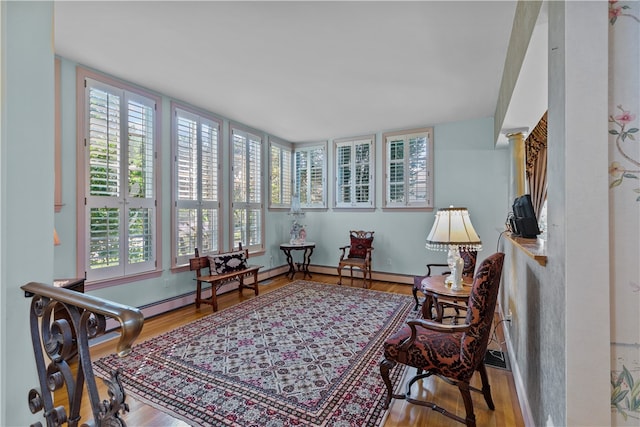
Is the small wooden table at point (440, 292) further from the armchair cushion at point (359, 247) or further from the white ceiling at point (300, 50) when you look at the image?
the armchair cushion at point (359, 247)

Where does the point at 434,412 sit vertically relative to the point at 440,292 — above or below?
below

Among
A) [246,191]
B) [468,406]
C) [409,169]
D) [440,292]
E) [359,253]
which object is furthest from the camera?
[359,253]

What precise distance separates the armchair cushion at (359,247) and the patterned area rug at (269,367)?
5.36ft

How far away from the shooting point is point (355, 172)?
5926mm

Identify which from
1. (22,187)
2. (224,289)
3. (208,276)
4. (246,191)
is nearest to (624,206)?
(22,187)

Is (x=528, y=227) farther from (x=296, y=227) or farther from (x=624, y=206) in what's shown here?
(x=296, y=227)

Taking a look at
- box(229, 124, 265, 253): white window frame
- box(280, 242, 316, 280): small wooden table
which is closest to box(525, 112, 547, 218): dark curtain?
box(280, 242, 316, 280): small wooden table

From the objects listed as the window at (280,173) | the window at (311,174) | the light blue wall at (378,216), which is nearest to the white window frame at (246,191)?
the light blue wall at (378,216)

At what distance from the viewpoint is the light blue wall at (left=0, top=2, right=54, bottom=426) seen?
1.04m

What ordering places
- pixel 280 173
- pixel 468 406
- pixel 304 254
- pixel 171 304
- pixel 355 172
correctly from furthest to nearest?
pixel 280 173, pixel 304 254, pixel 355 172, pixel 171 304, pixel 468 406

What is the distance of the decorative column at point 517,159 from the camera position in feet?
11.4

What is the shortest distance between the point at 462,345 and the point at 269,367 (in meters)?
1.56

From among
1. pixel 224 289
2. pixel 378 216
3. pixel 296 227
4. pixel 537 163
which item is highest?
pixel 537 163

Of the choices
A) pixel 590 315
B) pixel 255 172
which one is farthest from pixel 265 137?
pixel 590 315
